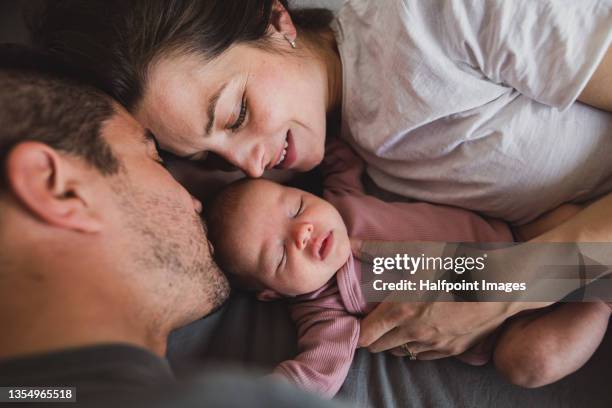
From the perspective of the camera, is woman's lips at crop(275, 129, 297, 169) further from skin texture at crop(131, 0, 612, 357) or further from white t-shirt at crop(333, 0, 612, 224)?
white t-shirt at crop(333, 0, 612, 224)

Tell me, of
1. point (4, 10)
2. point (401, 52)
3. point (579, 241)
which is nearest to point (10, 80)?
point (4, 10)

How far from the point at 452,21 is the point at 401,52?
0.40ft

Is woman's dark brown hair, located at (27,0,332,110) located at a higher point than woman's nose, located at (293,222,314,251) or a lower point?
higher

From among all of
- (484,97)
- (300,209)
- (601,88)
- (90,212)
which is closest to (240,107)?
(300,209)

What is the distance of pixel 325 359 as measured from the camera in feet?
3.67

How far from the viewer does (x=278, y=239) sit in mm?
1203

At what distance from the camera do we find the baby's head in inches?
46.6

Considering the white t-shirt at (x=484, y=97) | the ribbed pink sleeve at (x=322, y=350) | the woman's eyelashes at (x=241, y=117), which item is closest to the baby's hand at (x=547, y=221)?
the white t-shirt at (x=484, y=97)

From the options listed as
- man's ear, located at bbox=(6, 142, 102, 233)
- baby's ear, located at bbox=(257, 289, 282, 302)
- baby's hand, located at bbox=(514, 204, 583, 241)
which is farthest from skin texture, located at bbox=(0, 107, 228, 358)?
baby's hand, located at bbox=(514, 204, 583, 241)

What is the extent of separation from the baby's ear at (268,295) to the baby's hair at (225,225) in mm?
17

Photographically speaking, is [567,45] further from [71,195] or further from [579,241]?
[71,195]

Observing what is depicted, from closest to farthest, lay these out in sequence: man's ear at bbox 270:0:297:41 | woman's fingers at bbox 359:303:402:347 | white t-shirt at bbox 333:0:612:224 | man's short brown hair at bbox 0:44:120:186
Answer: man's short brown hair at bbox 0:44:120:186 < white t-shirt at bbox 333:0:612:224 < woman's fingers at bbox 359:303:402:347 < man's ear at bbox 270:0:297:41

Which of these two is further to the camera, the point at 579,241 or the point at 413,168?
the point at 413,168

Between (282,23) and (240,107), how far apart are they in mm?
258
